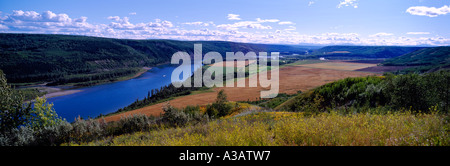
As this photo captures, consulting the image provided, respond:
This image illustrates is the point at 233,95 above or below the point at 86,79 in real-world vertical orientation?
below

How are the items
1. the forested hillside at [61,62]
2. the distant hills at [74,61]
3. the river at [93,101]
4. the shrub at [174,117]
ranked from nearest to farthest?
the shrub at [174,117] → the river at [93,101] → the distant hills at [74,61] → the forested hillside at [61,62]

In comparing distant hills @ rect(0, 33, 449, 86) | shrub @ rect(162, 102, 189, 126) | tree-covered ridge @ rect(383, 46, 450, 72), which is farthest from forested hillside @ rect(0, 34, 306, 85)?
tree-covered ridge @ rect(383, 46, 450, 72)

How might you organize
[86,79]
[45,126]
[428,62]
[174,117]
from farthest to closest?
[86,79] < [428,62] < [174,117] < [45,126]

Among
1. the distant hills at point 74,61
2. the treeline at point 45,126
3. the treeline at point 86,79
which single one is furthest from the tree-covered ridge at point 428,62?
the treeline at point 86,79

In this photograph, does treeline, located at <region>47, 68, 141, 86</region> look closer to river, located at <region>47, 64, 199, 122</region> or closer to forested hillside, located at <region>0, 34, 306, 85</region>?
forested hillside, located at <region>0, 34, 306, 85</region>

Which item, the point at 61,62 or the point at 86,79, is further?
the point at 61,62

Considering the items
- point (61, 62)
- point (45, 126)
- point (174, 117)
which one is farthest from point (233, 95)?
point (61, 62)

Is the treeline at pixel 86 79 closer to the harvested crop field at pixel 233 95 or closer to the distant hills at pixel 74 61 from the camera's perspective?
the distant hills at pixel 74 61

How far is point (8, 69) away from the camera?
380ft

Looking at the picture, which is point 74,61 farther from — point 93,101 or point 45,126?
point 45,126
